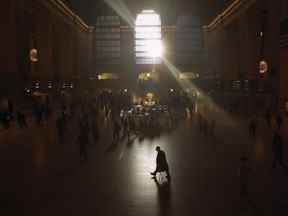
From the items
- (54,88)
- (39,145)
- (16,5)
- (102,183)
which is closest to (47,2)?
(54,88)

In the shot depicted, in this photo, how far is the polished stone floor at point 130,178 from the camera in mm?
10188

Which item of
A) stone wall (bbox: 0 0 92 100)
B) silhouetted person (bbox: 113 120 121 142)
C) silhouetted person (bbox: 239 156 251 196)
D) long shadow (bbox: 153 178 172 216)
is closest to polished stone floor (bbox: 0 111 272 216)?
long shadow (bbox: 153 178 172 216)

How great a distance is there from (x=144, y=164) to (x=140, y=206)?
5289 millimetres

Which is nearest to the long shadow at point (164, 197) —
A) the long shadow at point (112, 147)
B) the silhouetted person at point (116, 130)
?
the long shadow at point (112, 147)

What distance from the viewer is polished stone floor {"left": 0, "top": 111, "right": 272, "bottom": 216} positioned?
33.4 feet

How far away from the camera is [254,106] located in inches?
1369

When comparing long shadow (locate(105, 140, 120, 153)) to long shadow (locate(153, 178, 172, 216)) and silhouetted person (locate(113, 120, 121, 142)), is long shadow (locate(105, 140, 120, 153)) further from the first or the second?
long shadow (locate(153, 178, 172, 216))

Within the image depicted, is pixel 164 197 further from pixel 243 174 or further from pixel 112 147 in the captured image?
pixel 112 147

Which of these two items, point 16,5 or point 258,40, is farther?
point 258,40

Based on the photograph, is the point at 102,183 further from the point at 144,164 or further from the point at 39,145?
the point at 39,145

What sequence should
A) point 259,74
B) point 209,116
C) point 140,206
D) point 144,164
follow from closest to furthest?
point 140,206 < point 144,164 < point 209,116 < point 259,74

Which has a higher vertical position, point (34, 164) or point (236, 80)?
point (236, 80)

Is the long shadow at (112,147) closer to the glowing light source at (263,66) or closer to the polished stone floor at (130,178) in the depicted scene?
the polished stone floor at (130,178)

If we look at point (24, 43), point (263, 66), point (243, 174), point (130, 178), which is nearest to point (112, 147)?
point (130, 178)
